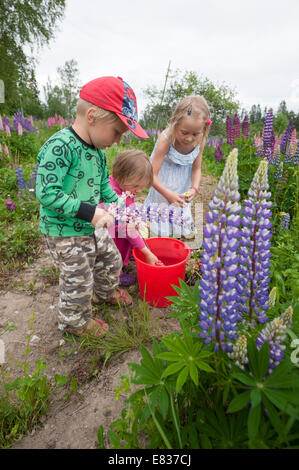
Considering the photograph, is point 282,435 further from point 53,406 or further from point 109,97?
point 109,97

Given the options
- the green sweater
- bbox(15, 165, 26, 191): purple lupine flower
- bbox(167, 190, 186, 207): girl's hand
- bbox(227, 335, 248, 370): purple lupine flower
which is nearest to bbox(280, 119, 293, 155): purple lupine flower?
bbox(167, 190, 186, 207): girl's hand

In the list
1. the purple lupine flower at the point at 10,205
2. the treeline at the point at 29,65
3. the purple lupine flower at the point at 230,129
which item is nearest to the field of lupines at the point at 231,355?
the purple lupine flower at the point at 10,205

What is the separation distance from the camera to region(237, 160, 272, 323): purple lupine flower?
0.87 m

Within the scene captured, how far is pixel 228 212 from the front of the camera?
0.80 m

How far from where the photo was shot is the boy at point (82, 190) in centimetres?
152

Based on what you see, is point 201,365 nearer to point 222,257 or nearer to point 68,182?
point 222,257

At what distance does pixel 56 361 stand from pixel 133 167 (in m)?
1.53

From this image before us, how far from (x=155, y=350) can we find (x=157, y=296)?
107cm

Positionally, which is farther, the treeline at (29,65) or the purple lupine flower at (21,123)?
the treeline at (29,65)

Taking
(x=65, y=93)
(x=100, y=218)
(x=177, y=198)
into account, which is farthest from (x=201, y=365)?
(x=65, y=93)

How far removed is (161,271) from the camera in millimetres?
1968

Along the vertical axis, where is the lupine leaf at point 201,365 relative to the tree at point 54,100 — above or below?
below

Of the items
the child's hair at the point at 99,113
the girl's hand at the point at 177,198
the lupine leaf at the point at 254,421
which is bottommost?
the lupine leaf at the point at 254,421

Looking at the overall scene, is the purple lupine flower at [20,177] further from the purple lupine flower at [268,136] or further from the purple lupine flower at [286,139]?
the purple lupine flower at [286,139]
